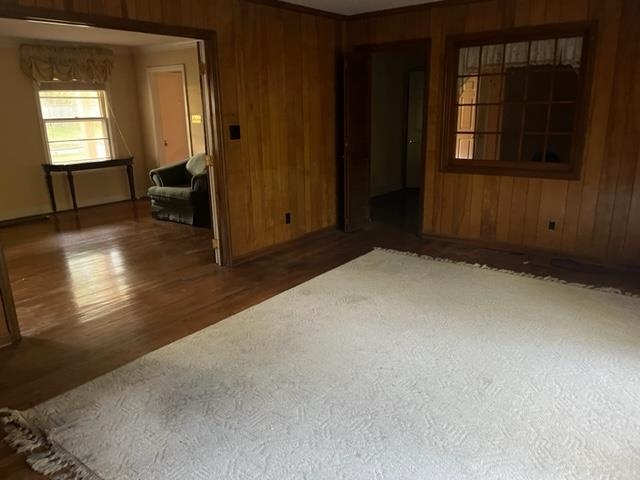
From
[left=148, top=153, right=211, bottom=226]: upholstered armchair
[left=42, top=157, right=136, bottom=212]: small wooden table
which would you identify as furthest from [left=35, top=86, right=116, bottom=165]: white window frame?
[left=148, top=153, right=211, bottom=226]: upholstered armchair

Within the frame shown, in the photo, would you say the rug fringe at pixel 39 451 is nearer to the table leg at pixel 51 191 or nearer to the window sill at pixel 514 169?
the window sill at pixel 514 169

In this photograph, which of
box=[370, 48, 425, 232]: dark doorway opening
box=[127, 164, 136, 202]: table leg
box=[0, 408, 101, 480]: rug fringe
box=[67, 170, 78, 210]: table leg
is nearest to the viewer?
box=[0, 408, 101, 480]: rug fringe

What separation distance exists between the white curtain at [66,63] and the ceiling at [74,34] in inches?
5.7

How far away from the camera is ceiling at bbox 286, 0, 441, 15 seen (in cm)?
467

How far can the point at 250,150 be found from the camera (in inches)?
182

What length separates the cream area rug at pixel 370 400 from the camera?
2.01 m

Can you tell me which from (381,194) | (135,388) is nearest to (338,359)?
(135,388)

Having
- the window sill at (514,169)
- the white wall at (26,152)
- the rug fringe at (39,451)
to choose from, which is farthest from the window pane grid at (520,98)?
the white wall at (26,152)

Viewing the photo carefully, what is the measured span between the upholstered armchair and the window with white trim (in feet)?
6.03

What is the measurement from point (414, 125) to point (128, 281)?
548cm

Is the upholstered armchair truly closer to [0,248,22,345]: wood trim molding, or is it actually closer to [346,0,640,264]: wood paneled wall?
[346,0,640,264]: wood paneled wall

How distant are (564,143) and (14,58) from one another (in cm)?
714

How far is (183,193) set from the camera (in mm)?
6188

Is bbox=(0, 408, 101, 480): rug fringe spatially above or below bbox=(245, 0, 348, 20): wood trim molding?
below
